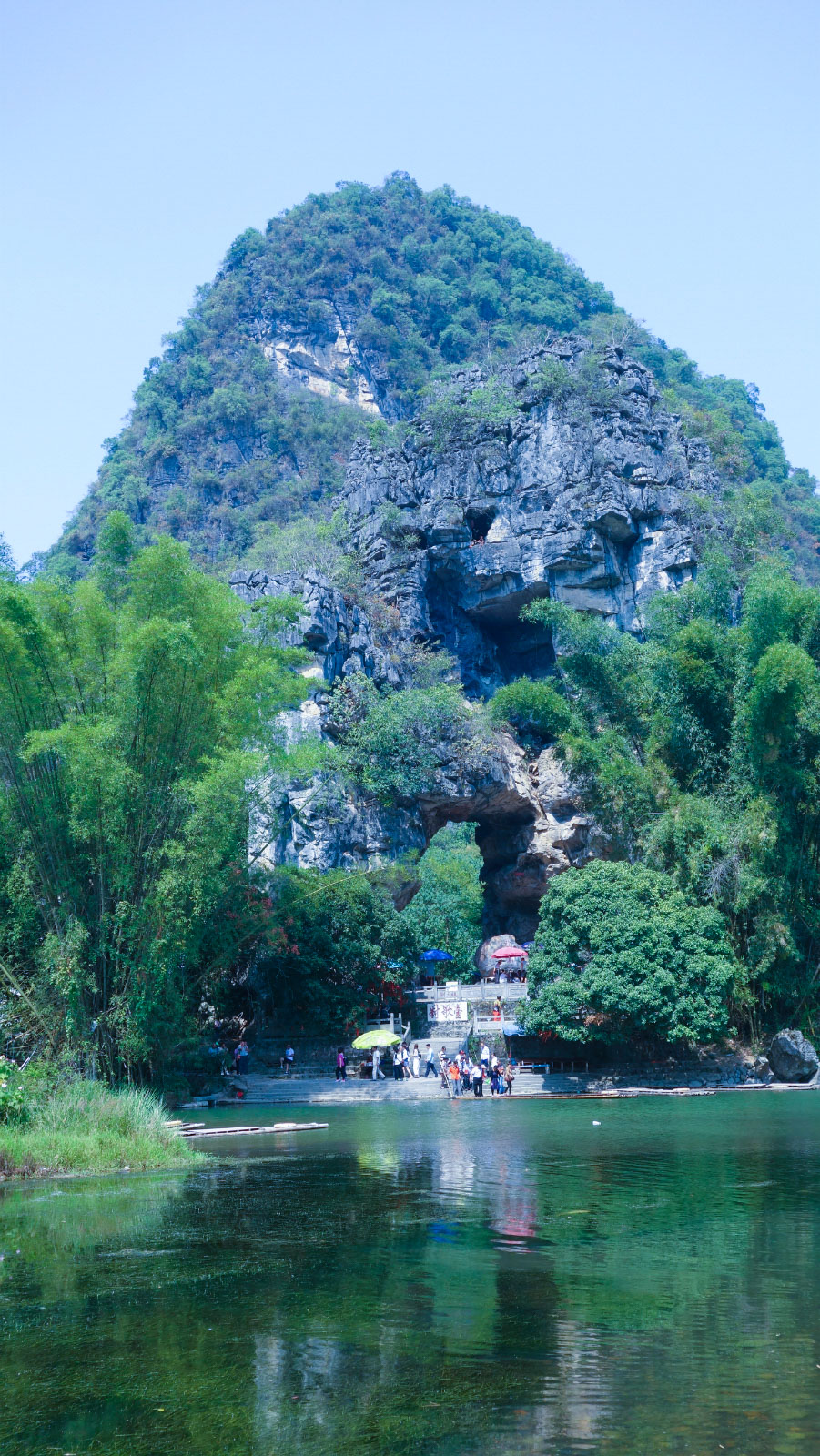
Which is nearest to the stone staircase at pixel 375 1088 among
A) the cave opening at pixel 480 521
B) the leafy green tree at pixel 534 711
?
the leafy green tree at pixel 534 711

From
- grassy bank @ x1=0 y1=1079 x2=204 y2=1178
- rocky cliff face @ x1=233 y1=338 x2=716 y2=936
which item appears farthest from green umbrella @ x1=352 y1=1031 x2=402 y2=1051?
grassy bank @ x1=0 y1=1079 x2=204 y2=1178

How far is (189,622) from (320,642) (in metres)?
15.4

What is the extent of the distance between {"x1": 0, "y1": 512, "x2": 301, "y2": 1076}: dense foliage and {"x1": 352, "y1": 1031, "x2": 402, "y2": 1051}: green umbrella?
7.00 meters

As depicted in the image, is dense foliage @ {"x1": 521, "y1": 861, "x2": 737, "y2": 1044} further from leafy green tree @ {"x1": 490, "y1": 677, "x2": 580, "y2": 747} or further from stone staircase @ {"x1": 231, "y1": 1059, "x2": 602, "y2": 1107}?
leafy green tree @ {"x1": 490, "y1": 677, "x2": 580, "y2": 747}

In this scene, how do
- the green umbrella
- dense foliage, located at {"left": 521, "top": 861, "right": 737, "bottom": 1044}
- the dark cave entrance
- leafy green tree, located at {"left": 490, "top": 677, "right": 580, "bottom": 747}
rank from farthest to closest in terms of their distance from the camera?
the dark cave entrance, leafy green tree, located at {"left": 490, "top": 677, "right": 580, "bottom": 747}, the green umbrella, dense foliage, located at {"left": 521, "top": 861, "right": 737, "bottom": 1044}

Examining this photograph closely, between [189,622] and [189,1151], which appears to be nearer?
[189,1151]

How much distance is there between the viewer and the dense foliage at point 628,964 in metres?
21.8

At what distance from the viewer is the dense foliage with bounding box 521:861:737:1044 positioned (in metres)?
21.8

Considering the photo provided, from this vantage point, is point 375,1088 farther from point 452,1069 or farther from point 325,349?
point 325,349

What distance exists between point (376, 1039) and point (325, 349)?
5916 cm

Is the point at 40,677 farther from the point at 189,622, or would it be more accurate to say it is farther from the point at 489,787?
the point at 489,787

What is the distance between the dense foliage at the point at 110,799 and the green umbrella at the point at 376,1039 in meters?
7.00

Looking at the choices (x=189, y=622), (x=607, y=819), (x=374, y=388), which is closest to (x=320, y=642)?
(x=607, y=819)

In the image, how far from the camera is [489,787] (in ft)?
108
